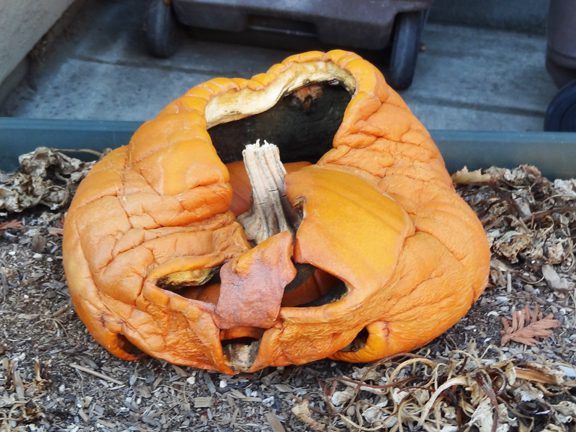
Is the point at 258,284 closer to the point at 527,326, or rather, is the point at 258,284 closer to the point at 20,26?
the point at 527,326

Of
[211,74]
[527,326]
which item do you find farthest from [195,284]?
[211,74]

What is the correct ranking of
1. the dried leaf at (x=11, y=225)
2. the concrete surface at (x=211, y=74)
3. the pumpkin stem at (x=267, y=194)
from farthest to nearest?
the concrete surface at (x=211, y=74)
the dried leaf at (x=11, y=225)
the pumpkin stem at (x=267, y=194)

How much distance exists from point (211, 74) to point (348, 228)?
2.04m

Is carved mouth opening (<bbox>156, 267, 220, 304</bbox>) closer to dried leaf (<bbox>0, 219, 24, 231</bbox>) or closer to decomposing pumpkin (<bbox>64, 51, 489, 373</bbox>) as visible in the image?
decomposing pumpkin (<bbox>64, 51, 489, 373</bbox>)

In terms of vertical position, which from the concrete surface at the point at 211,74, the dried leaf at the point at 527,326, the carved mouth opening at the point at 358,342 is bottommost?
the concrete surface at the point at 211,74

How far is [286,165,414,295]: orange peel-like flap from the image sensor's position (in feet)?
4.23

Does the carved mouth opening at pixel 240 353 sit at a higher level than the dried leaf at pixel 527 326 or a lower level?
higher

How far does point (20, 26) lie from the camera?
9.17 ft

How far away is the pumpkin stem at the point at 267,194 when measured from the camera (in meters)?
1.39

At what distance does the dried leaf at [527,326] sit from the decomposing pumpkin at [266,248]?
147 mm

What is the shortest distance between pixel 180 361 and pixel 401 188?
1.67 ft

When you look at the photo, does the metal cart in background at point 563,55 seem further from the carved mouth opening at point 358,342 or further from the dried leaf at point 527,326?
the carved mouth opening at point 358,342

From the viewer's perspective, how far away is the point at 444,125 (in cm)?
303

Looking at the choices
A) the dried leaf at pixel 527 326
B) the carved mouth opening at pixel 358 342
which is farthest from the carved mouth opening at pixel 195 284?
the dried leaf at pixel 527 326
